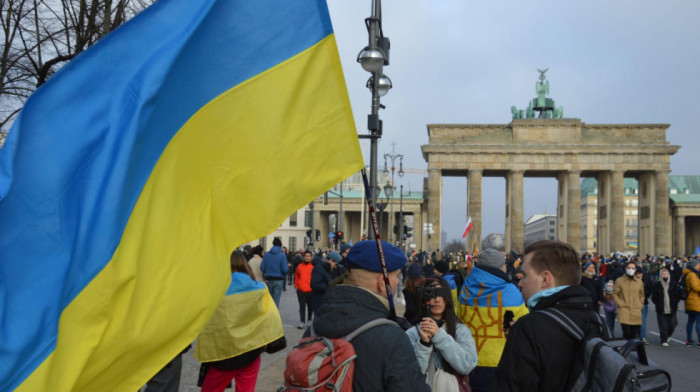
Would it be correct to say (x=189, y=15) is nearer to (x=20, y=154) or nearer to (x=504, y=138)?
(x=20, y=154)

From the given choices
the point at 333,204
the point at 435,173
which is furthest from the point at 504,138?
the point at 333,204

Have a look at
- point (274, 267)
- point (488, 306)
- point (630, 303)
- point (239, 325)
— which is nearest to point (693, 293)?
point (630, 303)

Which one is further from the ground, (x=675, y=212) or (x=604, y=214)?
(x=675, y=212)

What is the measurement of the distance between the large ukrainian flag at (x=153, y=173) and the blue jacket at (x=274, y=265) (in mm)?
11222

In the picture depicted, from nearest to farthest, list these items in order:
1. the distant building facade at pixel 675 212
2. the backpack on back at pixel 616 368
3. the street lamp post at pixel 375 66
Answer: the backpack on back at pixel 616 368 → the street lamp post at pixel 375 66 → the distant building facade at pixel 675 212

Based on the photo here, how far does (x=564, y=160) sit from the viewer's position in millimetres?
66625

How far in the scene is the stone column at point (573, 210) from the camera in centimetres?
6538

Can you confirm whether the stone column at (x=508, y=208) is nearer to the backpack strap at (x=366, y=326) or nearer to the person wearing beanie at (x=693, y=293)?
the person wearing beanie at (x=693, y=293)

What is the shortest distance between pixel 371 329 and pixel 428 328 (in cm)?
113

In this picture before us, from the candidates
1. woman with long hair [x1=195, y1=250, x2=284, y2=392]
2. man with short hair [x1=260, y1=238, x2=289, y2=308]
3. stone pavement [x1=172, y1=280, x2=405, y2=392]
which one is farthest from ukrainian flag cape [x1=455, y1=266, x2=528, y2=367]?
man with short hair [x1=260, y1=238, x2=289, y2=308]

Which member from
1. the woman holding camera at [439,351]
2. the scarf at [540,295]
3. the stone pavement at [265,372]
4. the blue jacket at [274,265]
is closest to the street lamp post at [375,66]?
A: the stone pavement at [265,372]

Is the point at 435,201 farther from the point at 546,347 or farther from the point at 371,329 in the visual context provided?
the point at 371,329

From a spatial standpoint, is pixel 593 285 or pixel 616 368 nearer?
pixel 616 368

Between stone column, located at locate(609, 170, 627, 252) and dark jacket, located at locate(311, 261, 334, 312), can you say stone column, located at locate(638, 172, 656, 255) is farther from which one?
dark jacket, located at locate(311, 261, 334, 312)
